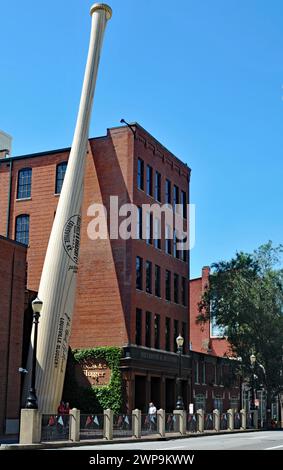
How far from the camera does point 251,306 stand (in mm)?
51281

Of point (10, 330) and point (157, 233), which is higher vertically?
point (157, 233)

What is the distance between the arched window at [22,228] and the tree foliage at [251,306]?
1698cm

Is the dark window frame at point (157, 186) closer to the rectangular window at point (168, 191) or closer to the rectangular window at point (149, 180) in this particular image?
the rectangular window at point (149, 180)

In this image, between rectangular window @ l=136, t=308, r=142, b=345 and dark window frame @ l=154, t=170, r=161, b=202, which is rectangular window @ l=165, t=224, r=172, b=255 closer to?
dark window frame @ l=154, t=170, r=161, b=202

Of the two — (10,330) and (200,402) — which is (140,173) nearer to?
(10,330)

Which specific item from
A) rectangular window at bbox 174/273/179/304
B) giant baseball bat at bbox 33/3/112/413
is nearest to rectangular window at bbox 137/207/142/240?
rectangular window at bbox 174/273/179/304

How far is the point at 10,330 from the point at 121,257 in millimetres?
12275

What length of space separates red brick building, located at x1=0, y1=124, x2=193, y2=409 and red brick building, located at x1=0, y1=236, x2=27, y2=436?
10.0m

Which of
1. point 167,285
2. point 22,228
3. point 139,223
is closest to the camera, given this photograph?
point 139,223

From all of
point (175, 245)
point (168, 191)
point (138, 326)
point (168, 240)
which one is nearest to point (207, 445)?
point (138, 326)

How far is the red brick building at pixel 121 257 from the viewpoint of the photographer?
42531 millimetres

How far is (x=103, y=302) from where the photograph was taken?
4291 cm
